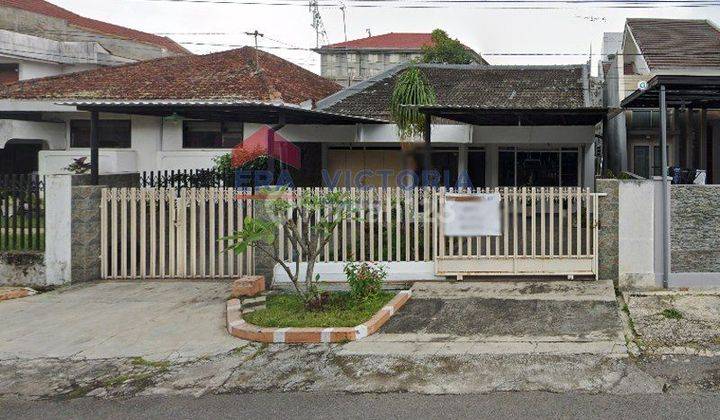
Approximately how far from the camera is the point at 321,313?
7453 mm

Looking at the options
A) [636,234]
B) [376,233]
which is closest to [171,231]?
[376,233]

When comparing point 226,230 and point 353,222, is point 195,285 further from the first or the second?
point 353,222

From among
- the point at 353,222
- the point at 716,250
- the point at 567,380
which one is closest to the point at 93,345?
Result: the point at 353,222

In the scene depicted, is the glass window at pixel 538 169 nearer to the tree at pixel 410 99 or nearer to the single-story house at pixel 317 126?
the single-story house at pixel 317 126

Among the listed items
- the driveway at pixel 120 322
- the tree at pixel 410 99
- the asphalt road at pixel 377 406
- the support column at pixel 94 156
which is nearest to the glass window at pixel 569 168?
the tree at pixel 410 99

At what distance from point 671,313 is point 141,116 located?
582 inches

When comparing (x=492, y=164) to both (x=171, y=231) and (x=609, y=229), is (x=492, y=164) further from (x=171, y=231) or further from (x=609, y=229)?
(x=171, y=231)

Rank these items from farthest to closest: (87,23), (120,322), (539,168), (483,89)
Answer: (87,23) → (539,168) → (483,89) → (120,322)

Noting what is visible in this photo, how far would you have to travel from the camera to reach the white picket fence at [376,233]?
8.90 meters

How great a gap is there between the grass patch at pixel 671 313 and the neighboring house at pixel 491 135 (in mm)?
9918

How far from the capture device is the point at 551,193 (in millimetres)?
8867

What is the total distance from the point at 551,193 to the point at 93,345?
6373 millimetres

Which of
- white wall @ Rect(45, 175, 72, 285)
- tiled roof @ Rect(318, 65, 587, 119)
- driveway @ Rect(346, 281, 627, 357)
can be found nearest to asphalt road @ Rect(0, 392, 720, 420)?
driveway @ Rect(346, 281, 627, 357)

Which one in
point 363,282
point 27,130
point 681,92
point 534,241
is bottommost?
point 363,282
